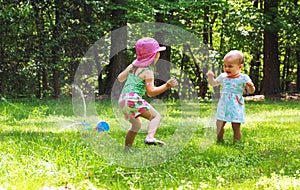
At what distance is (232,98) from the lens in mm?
5910

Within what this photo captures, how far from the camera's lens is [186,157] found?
15.6ft

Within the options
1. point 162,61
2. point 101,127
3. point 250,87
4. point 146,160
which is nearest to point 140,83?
point 146,160

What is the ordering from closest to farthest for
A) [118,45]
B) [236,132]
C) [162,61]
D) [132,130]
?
[132,130], [236,132], [118,45], [162,61]

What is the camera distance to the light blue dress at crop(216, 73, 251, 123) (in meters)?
5.83

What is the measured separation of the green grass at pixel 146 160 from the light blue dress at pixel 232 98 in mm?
392

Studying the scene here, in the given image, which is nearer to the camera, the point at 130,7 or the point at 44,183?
the point at 44,183

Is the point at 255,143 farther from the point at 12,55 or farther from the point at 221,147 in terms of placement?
the point at 12,55

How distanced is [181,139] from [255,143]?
0.97m

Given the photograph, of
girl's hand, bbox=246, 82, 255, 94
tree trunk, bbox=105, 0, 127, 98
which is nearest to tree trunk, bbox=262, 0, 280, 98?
tree trunk, bbox=105, 0, 127, 98

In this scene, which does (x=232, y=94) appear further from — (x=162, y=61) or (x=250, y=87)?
(x=162, y=61)

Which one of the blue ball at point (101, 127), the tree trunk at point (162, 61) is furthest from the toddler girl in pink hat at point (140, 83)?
the tree trunk at point (162, 61)

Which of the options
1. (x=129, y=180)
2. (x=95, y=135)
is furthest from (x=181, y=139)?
(x=129, y=180)

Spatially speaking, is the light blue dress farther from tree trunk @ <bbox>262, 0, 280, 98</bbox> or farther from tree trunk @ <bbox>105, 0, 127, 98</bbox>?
tree trunk @ <bbox>262, 0, 280, 98</bbox>

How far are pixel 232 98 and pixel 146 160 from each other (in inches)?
77.6
